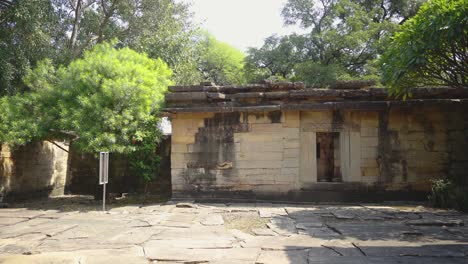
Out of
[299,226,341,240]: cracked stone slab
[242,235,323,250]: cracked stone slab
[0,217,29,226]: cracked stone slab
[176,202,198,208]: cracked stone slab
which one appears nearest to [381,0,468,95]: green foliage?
[299,226,341,240]: cracked stone slab

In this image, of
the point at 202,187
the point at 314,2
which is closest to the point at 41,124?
the point at 202,187

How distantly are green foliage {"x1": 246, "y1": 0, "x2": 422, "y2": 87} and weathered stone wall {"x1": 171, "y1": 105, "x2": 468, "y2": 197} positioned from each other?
28.0 feet

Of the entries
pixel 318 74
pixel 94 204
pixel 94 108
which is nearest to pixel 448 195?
pixel 94 108

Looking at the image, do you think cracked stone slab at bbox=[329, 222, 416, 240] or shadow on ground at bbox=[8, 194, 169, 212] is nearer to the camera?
cracked stone slab at bbox=[329, 222, 416, 240]

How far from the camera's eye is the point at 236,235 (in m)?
5.68

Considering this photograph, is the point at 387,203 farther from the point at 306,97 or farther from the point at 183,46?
the point at 183,46

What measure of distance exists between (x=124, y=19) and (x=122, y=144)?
370 inches

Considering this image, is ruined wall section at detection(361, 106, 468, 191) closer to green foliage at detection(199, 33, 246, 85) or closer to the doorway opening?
the doorway opening

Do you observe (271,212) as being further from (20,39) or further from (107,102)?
(20,39)

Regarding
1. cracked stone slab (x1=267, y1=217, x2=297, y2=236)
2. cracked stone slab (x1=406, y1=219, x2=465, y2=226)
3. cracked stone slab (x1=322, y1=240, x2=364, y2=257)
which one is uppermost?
cracked stone slab (x1=406, y1=219, x2=465, y2=226)

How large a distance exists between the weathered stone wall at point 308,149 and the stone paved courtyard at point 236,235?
1.05 metres

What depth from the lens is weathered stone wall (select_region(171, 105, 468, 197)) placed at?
29.6 ft

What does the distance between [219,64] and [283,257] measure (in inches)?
994

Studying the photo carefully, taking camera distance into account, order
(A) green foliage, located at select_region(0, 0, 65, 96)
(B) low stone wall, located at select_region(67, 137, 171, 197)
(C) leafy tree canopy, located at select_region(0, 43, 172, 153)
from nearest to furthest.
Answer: (C) leafy tree canopy, located at select_region(0, 43, 172, 153)
(A) green foliage, located at select_region(0, 0, 65, 96)
(B) low stone wall, located at select_region(67, 137, 171, 197)
